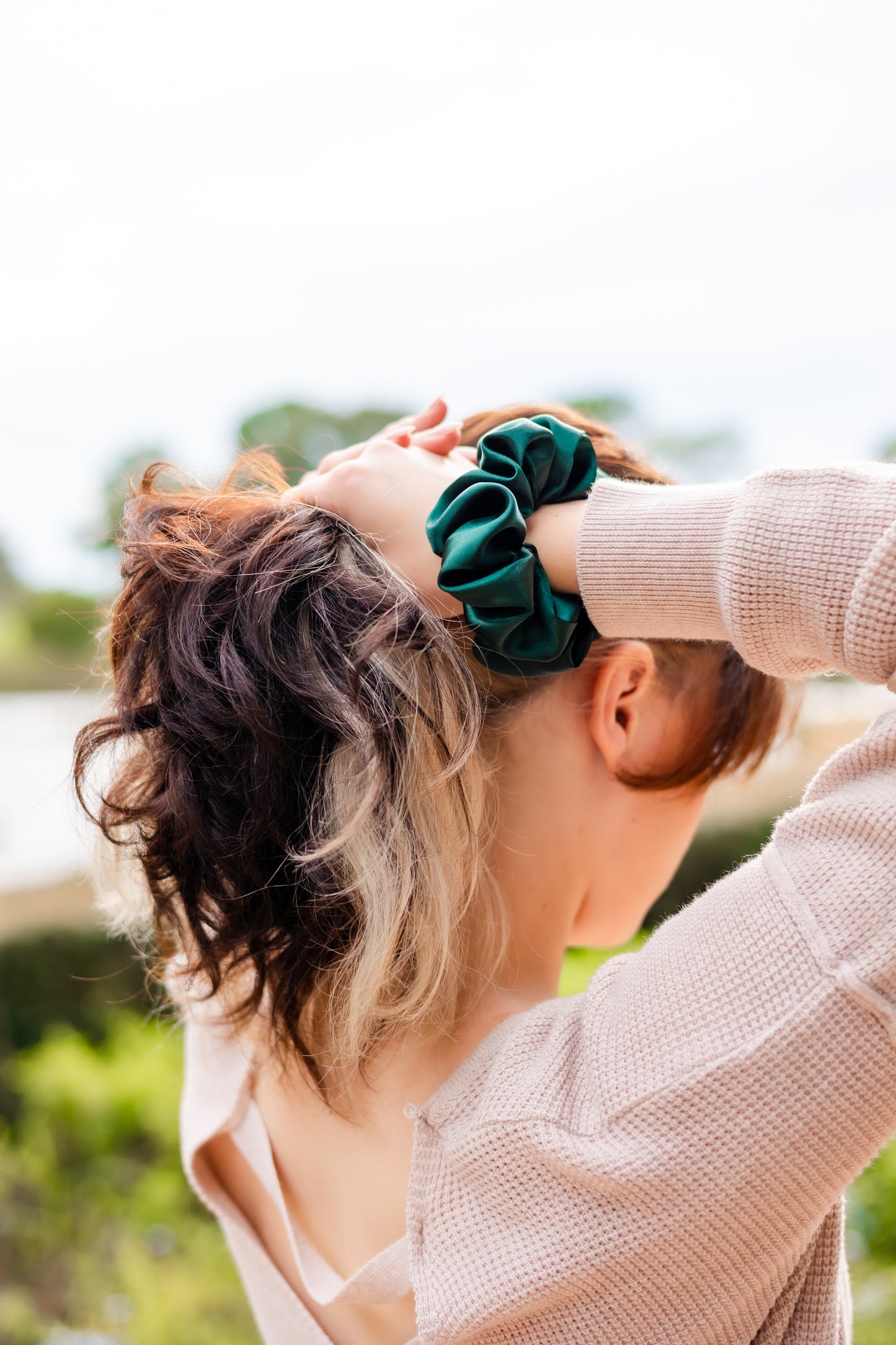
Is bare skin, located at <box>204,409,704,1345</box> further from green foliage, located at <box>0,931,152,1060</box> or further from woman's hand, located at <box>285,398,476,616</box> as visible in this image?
green foliage, located at <box>0,931,152,1060</box>

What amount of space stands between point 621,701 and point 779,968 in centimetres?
49

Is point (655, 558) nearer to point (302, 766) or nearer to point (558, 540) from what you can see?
point (558, 540)

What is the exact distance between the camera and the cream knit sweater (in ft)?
2.85

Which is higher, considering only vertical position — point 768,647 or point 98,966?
point 768,647

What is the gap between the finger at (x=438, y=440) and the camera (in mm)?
1246

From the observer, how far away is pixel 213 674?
3.49 ft

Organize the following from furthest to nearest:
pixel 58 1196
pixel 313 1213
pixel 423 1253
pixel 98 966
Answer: pixel 98 966, pixel 58 1196, pixel 313 1213, pixel 423 1253

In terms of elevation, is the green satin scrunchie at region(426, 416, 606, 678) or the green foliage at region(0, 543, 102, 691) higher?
the green satin scrunchie at region(426, 416, 606, 678)

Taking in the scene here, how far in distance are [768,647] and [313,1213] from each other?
3.14 ft

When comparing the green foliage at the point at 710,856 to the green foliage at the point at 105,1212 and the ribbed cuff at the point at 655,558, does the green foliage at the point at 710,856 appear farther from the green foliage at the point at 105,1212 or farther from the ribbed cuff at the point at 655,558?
the ribbed cuff at the point at 655,558

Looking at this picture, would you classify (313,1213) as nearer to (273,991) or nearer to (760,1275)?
(273,991)

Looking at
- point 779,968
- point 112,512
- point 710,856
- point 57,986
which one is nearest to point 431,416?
point 112,512

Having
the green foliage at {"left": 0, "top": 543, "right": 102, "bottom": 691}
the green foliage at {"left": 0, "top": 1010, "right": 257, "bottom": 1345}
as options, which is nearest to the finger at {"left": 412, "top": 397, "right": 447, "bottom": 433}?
the green foliage at {"left": 0, "top": 1010, "right": 257, "bottom": 1345}

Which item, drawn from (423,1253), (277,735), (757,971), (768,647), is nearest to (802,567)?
(768,647)
